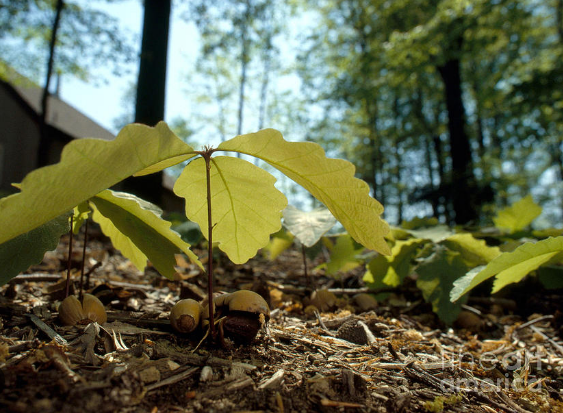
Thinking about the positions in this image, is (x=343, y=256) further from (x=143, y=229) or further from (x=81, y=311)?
(x=81, y=311)

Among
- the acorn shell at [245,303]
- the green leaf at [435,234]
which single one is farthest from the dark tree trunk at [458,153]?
the acorn shell at [245,303]

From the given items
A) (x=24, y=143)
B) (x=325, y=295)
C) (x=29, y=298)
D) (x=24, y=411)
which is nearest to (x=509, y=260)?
(x=325, y=295)

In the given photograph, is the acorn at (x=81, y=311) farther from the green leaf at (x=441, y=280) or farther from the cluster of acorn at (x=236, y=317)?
the green leaf at (x=441, y=280)

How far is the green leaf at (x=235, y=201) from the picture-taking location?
1.11 metres

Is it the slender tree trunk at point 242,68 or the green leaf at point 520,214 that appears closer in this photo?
the green leaf at point 520,214

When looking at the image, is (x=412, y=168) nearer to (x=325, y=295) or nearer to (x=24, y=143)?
(x=24, y=143)

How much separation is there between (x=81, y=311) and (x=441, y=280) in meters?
1.41

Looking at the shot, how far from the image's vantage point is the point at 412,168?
20891 mm

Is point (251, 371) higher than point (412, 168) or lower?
lower

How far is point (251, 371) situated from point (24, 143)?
16.6 metres

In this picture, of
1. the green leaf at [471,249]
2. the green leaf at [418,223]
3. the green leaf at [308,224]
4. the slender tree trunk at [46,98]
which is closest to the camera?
the green leaf at [308,224]

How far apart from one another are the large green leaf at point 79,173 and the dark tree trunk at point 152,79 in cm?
292

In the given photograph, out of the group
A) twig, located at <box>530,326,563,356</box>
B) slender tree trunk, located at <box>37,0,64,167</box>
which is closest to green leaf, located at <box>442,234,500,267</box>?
twig, located at <box>530,326,563,356</box>

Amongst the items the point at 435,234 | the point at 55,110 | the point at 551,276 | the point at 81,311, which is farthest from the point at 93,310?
the point at 55,110
